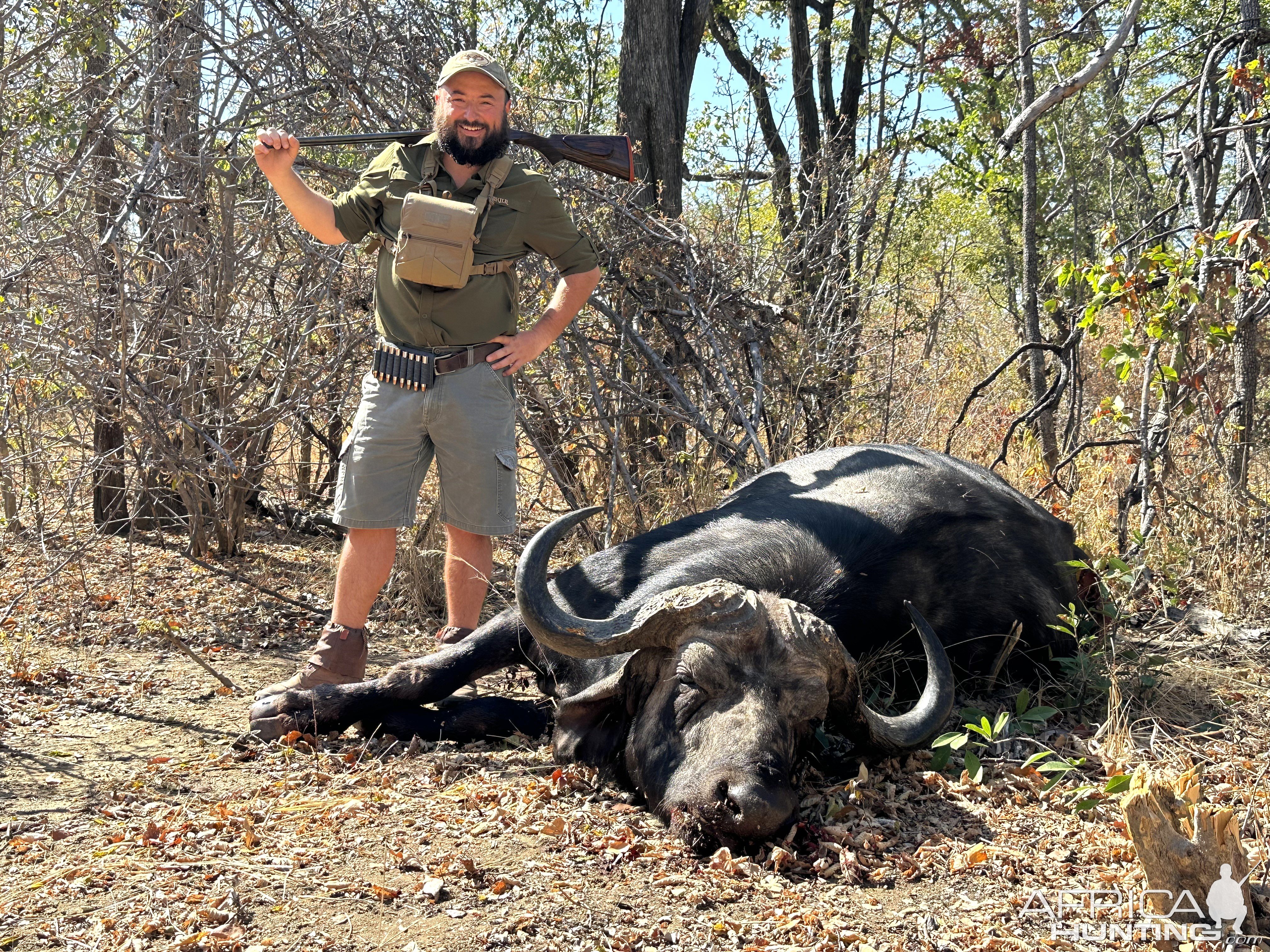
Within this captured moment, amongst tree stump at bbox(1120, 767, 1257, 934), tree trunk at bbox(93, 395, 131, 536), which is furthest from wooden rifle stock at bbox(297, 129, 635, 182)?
tree stump at bbox(1120, 767, 1257, 934)

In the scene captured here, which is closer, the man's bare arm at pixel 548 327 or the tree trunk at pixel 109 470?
the man's bare arm at pixel 548 327

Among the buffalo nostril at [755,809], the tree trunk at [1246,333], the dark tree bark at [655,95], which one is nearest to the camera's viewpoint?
the buffalo nostril at [755,809]

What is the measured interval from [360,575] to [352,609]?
0.44 feet

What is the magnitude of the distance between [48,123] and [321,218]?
91.5 inches

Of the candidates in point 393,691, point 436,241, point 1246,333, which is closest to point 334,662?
point 393,691

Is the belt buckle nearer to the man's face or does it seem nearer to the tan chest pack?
the tan chest pack

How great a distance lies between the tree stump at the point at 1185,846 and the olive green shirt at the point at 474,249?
2807 mm

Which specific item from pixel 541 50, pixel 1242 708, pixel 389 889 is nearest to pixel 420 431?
pixel 389 889

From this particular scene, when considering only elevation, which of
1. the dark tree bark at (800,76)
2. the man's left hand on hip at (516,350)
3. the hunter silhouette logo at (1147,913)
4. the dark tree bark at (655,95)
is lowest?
the hunter silhouette logo at (1147,913)

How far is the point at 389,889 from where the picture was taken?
2.83 m

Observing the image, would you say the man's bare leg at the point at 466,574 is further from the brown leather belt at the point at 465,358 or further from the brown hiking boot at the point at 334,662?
the brown leather belt at the point at 465,358

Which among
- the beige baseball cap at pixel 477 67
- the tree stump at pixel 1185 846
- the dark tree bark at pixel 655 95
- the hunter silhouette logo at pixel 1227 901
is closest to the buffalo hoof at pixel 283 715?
the beige baseball cap at pixel 477 67

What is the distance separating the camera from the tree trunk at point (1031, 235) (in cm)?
673

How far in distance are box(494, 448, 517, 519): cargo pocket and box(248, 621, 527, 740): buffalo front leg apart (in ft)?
1.51
